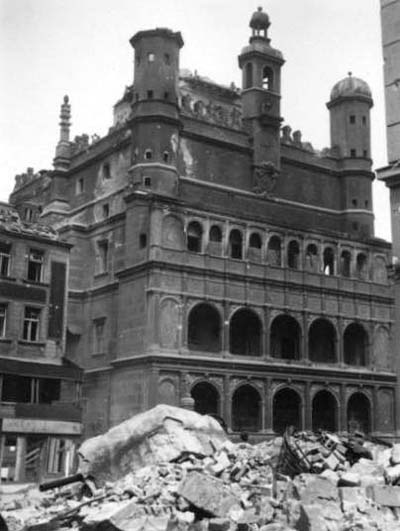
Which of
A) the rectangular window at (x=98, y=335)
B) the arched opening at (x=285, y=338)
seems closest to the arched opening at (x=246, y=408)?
the arched opening at (x=285, y=338)

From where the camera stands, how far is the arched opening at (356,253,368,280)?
51.8 m

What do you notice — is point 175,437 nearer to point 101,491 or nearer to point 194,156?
point 101,491

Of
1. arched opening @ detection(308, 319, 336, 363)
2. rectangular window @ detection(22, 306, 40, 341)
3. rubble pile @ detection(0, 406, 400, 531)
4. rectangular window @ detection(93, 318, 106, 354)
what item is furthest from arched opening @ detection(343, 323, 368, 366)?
rubble pile @ detection(0, 406, 400, 531)

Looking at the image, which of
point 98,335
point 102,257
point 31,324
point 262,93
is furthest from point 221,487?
point 262,93

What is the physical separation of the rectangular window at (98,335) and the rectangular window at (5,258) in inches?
403

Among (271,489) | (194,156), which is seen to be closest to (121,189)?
(194,156)

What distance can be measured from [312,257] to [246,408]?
10454 millimetres

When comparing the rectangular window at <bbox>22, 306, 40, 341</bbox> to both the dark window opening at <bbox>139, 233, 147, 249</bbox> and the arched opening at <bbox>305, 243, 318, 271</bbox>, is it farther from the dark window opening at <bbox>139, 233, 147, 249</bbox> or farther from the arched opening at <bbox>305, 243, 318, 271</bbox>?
the arched opening at <bbox>305, 243, 318, 271</bbox>

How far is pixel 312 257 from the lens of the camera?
49938 mm

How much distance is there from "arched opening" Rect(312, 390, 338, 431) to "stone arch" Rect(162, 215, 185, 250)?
498 inches

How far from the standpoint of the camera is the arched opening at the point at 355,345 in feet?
167

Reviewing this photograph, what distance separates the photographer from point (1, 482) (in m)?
34.0

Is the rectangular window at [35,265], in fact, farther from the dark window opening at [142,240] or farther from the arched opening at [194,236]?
the arched opening at [194,236]

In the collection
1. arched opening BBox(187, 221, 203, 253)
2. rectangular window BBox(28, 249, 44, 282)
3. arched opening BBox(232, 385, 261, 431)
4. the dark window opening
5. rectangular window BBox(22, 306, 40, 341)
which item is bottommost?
arched opening BBox(232, 385, 261, 431)
